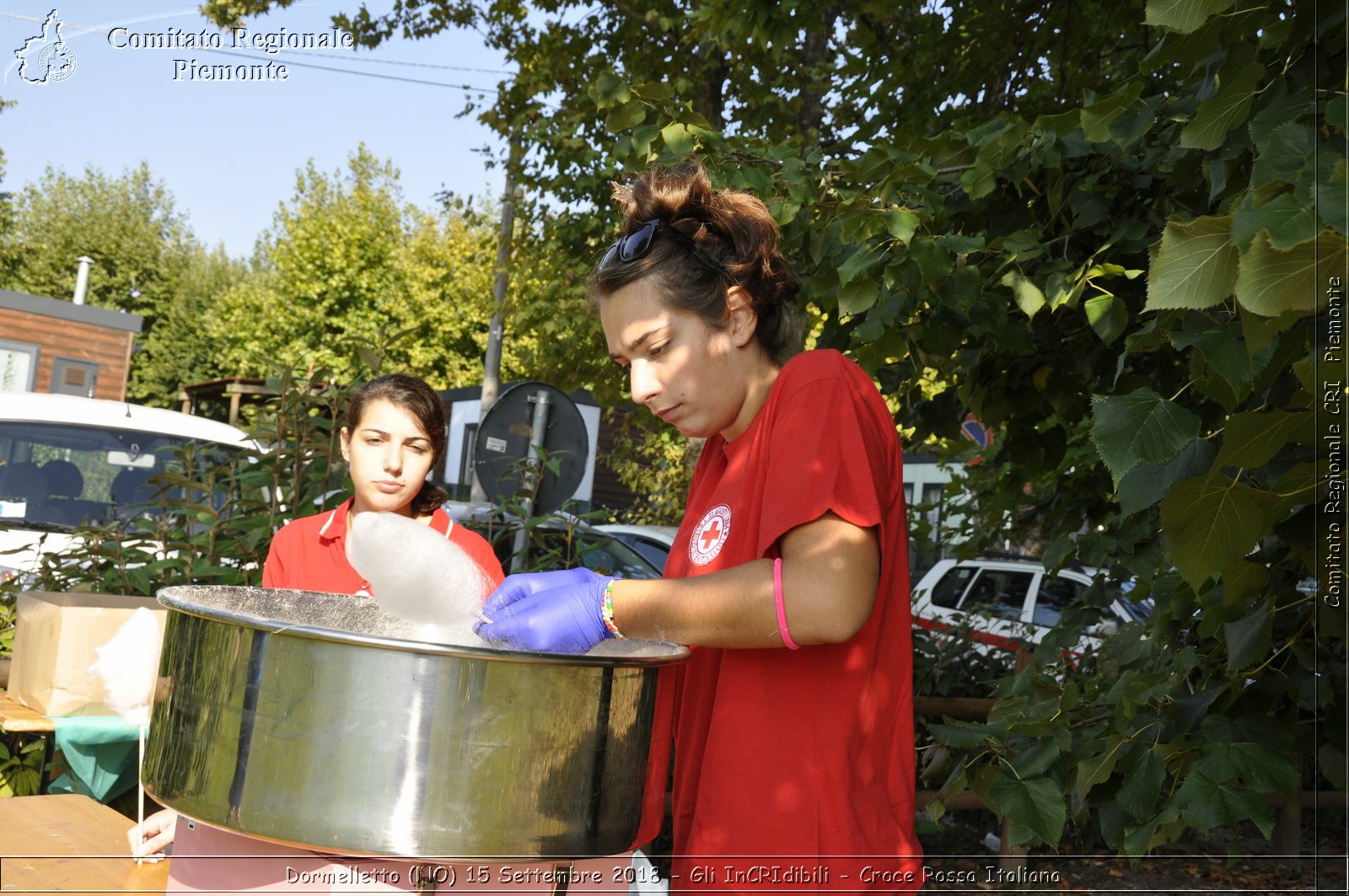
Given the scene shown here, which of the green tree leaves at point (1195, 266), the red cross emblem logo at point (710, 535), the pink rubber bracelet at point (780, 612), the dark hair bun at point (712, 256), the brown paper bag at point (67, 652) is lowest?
the brown paper bag at point (67, 652)

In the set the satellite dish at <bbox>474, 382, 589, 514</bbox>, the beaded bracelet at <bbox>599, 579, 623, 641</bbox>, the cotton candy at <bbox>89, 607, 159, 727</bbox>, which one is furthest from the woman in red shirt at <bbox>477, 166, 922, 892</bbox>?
the satellite dish at <bbox>474, 382, 589, 514</bbox>

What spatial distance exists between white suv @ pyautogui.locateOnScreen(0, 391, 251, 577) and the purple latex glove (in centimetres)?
411

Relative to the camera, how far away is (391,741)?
1113mm

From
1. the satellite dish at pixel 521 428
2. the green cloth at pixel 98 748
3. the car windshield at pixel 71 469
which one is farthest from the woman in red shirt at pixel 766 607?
the car windshield at pixel 71 469

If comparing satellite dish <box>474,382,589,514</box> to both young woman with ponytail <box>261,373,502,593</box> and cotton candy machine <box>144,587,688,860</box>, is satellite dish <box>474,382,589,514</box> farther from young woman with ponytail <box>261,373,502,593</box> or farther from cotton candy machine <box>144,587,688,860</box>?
cotton candy machine <box>144,587,688,860</box>

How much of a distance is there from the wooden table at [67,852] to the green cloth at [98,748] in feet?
1.61

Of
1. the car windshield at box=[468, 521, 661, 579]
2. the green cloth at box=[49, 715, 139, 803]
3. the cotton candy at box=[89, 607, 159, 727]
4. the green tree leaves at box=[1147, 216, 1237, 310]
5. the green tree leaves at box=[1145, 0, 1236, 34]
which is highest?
the green tree leaves at box=[1145, 0, 1236, 34]

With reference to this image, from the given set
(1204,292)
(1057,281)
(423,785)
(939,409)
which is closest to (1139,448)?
(1204,292)

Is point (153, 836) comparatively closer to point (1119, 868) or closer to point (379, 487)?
point (379, 487)

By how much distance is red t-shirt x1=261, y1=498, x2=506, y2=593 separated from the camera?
2.59 metres

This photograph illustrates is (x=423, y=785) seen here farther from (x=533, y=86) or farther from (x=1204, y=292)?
(x=533, y=86)

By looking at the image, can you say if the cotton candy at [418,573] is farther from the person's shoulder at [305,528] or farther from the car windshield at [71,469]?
the car windshield at [71,469]

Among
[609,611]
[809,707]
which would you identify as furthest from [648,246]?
[809,707]

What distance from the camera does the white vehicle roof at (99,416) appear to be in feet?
18.3
